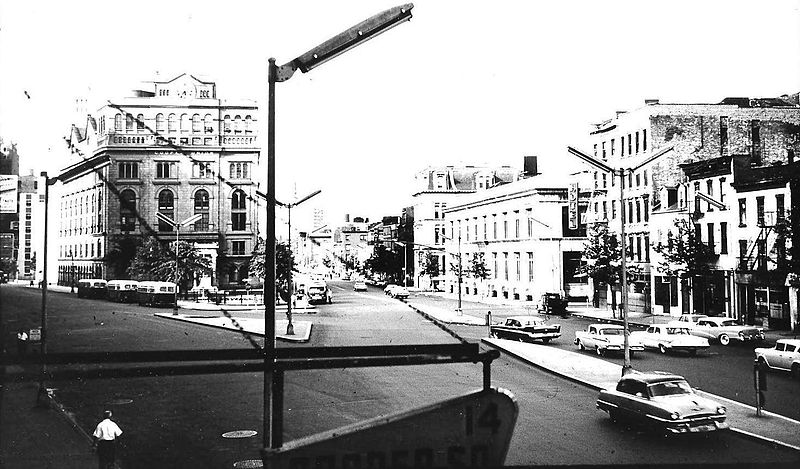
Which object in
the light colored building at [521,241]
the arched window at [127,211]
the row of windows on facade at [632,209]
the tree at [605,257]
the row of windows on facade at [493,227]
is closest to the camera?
the arched window at [127,211]

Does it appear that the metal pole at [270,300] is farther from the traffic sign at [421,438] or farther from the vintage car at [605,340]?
the vintage car at [605,340]

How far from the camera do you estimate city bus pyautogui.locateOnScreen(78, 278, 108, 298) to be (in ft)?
22.9

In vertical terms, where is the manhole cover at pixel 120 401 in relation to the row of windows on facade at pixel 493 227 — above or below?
below

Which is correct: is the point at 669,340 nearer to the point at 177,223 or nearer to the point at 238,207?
the point at 238,207

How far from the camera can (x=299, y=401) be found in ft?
25.0

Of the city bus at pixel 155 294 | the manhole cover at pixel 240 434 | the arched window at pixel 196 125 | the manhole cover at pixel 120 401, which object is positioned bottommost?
the manhole cover at pixel 240 434

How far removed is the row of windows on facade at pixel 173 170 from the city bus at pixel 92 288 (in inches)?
54.8

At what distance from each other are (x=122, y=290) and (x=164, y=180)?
1.53 m

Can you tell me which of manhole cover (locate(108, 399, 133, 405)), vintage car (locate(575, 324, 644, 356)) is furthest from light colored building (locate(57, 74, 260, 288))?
vintage car (locate(575, 324, 644, 356))

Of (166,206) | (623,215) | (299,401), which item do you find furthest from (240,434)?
(623,215)

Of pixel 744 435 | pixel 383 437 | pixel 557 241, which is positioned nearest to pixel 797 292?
pixel 557 241

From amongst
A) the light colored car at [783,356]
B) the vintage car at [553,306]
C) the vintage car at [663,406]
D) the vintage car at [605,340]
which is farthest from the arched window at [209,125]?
the vintage car at [553,306]

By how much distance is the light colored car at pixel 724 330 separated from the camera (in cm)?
1185

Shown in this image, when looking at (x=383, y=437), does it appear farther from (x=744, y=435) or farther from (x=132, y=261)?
(x=744, y=435)
